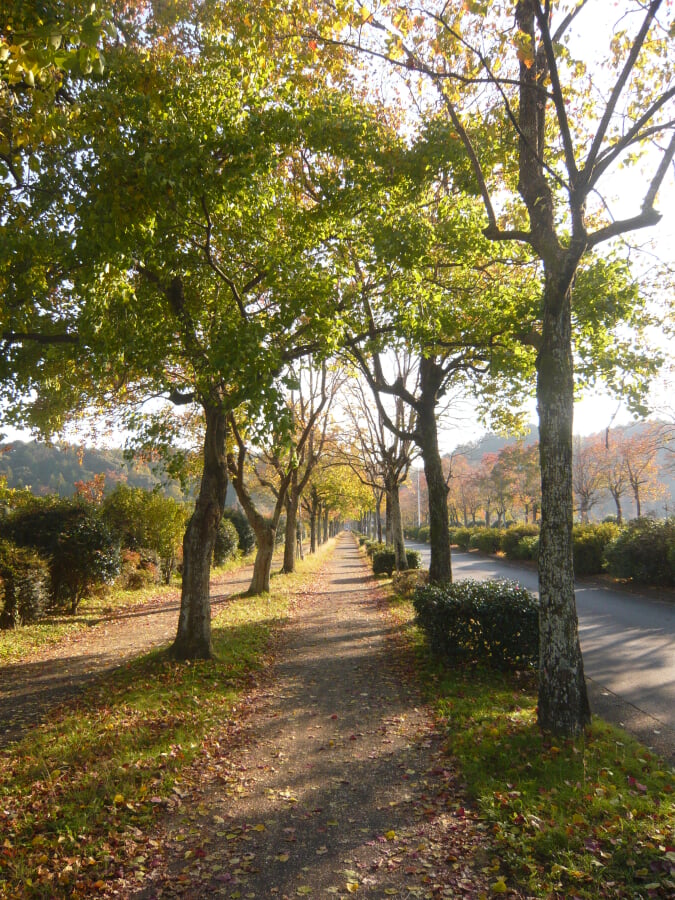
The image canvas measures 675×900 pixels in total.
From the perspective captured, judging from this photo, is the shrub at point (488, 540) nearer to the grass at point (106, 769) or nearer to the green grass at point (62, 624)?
the green grass at point (62, 624)

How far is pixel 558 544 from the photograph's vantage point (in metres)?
5.59

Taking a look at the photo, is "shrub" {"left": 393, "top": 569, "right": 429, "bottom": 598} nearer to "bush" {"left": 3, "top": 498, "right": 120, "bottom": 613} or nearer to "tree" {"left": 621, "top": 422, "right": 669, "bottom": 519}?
"bush" {"left": 3, "top": 498, "right": 120, "bottom": 613}

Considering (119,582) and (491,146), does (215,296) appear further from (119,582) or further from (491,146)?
(119,582)

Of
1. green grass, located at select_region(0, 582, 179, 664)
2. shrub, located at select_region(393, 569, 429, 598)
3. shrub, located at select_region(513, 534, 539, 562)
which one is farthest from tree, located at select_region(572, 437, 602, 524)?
green grass, located at select_region(0, 582, 179, 664)

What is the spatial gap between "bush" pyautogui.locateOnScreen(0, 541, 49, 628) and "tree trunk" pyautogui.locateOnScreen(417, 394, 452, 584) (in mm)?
8865

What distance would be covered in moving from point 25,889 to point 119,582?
575 inches

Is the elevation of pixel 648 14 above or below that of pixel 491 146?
below

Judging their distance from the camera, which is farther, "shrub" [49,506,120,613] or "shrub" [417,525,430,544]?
"shrub" [417,525,430,544]

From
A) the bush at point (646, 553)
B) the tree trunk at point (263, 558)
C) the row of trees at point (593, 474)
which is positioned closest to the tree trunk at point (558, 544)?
the tree trunk at point (263, 558)

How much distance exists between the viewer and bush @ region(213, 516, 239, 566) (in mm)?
26922

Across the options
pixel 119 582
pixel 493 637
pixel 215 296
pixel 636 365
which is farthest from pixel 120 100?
pixel 119 582

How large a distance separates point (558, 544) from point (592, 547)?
17544 mm

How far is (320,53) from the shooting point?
258 inches

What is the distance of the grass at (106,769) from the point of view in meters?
3.60
